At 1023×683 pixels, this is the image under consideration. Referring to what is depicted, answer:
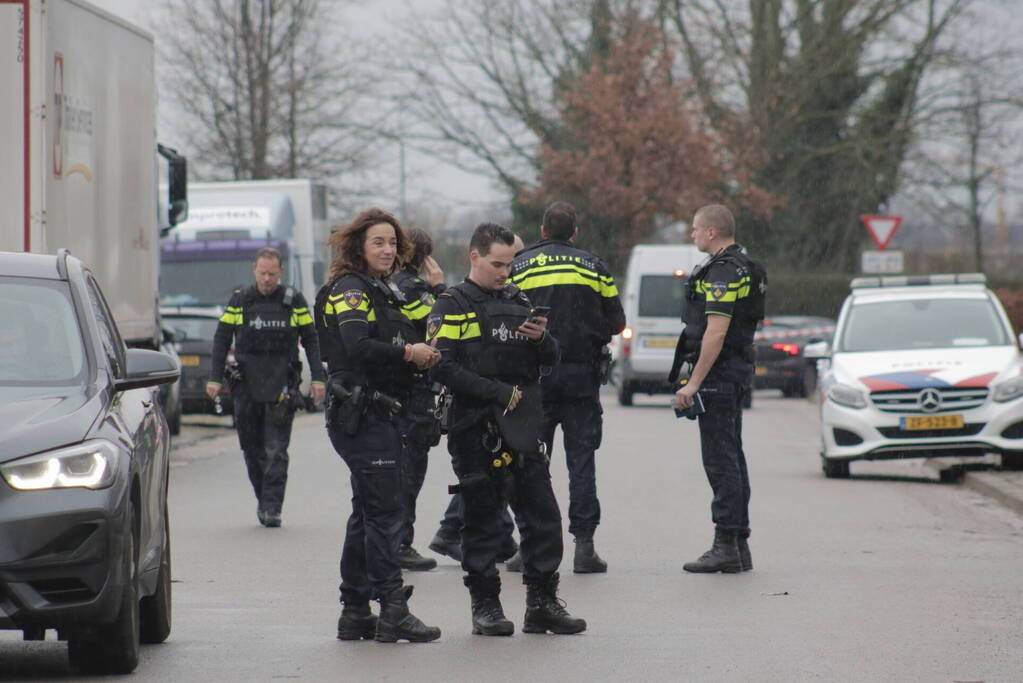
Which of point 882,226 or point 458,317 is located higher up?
point 882,226

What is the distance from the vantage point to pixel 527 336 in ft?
25.5

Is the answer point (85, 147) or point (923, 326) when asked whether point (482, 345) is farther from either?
point (923, 326)

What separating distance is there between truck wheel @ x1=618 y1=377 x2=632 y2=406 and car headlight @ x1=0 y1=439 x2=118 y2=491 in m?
23.1

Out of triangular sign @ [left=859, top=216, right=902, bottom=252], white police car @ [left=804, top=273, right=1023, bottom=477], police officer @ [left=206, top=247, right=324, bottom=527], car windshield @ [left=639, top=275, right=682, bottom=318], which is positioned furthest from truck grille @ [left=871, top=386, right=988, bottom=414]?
triangular sign @ [left=859, top=216, right=902, bottom=252]

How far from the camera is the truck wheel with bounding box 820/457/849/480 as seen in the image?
16141 millimetres

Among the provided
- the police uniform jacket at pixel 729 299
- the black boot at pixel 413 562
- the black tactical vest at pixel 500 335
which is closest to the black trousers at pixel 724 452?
the police uniform jacket at pixel 729 299

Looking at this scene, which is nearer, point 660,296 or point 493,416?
point 493,416

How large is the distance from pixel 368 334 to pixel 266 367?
494cm

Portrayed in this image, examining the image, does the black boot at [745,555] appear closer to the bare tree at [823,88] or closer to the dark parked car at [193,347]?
the dark parked car at [193,347]

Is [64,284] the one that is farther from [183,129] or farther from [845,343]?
[183,129]

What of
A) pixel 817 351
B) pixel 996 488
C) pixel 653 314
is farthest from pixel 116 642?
pixel 653 314

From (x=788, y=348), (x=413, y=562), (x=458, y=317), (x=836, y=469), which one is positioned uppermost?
(x=458, y=317)

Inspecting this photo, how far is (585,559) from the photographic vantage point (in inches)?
396

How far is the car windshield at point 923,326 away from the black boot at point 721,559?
6655 mm
